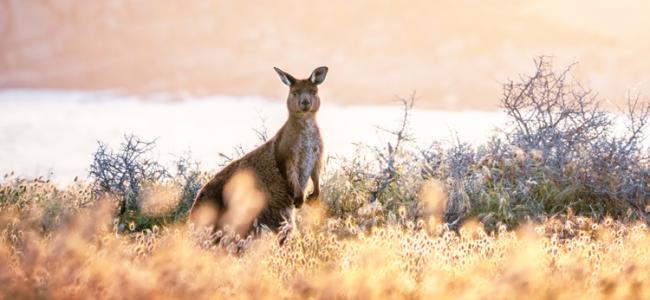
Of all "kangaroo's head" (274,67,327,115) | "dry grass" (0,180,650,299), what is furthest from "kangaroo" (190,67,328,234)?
"dry grass" (0,180,650,299)

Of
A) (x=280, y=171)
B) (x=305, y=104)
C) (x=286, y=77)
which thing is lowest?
(x=280, y=171)

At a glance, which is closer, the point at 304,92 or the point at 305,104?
the point at 305,104

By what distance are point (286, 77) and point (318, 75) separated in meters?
0.36

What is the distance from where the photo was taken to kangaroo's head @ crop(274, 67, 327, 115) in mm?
10320

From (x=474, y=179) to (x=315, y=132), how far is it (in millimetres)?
2988

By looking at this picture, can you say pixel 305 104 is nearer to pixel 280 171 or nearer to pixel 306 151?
pixel 306 151

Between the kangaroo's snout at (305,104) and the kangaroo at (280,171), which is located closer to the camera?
the kangaroo at (280,171)

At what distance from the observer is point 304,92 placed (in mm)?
10414

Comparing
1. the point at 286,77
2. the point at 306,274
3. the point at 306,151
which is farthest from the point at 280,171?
the point at 306,274

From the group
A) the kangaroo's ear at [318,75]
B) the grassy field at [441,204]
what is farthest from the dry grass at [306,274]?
the kangaroo's ear at [318,75]

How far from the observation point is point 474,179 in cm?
1255

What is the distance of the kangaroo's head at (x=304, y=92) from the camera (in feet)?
33.9

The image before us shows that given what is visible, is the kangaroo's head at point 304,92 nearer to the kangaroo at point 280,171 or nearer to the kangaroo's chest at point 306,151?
the kangaroo at point 280,171

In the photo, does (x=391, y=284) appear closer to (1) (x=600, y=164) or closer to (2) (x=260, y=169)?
(2) (x=260, y=169)
